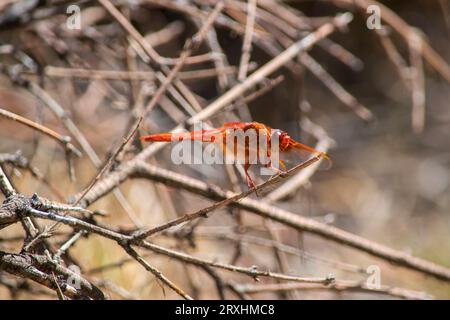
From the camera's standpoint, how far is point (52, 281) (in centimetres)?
111

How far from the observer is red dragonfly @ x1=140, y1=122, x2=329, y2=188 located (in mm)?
1307

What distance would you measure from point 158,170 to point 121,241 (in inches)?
22.9

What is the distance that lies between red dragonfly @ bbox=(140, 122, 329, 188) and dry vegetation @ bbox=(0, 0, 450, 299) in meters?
0.11

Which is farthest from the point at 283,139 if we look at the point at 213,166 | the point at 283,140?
the point at 213,166

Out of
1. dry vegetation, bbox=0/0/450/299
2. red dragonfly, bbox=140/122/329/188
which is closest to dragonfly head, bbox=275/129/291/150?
red dragonfly, bbox=140/122/329/188

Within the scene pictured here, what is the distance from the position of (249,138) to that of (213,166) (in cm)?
140

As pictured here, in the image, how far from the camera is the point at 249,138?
1.33m

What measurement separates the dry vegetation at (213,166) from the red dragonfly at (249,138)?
0.11m

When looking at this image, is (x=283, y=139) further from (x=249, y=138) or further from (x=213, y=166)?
(x=213, y=166)

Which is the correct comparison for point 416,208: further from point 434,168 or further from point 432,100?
point 432,100

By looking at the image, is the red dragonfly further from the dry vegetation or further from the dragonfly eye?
the dry vegetation

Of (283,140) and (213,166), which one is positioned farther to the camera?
(213,166)

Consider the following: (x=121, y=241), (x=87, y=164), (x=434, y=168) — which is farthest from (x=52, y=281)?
(x=434, y=168)
